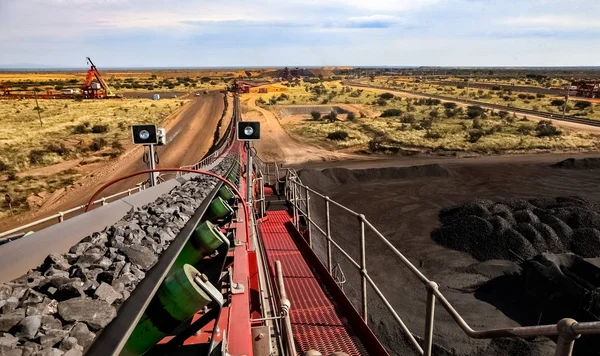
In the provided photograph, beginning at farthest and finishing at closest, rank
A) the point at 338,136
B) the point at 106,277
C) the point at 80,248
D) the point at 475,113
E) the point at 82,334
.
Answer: the point at 475,113, the point at 338,136, the point at 80,248, the point at 106,277, the point at 82,334

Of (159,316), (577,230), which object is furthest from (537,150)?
(159,316)

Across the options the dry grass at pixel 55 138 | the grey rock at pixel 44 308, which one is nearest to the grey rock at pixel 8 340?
the grey rock at pixel 44 308

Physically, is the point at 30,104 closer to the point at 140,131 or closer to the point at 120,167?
the point at 120,167

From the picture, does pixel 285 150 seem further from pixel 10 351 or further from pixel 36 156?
pixel 10 351

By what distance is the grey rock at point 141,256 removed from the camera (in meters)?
3.49

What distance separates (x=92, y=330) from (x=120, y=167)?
22.1 metres

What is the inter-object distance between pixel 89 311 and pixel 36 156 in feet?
84.0

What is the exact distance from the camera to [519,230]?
1325 centimetres

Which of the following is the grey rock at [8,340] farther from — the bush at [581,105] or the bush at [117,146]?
the bush at [581,105]

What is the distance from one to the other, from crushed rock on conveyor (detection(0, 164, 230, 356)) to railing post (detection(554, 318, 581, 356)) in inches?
104

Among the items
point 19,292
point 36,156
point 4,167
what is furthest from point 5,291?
point 36,156

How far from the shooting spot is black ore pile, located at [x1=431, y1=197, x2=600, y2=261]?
12.5m

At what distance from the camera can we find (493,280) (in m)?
10.8

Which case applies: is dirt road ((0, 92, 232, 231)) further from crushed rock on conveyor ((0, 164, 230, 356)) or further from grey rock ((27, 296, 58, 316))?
grey rock ((27, 296, 58, 316))
